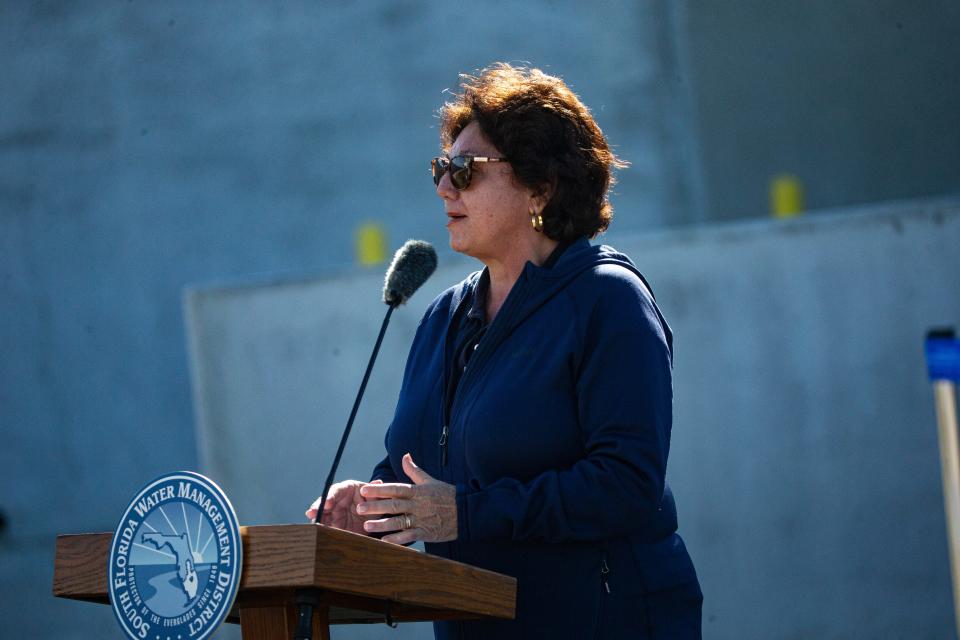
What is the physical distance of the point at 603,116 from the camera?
7.15 metres

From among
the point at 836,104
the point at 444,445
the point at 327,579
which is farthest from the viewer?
the point at 836,104

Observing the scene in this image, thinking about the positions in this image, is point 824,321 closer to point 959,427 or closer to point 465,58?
point 959,427

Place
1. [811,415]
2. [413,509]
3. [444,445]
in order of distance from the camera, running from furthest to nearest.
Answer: [811,415] < [444,445] < [413,509]

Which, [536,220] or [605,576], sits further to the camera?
[536,220]

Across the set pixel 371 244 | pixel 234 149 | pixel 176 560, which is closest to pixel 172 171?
pixel 234 149

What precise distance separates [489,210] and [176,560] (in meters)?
0.99

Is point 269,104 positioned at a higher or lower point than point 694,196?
higher

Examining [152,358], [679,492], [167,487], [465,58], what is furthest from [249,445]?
[167,487]

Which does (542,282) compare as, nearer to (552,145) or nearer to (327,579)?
(552,145)

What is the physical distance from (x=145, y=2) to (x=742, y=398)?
4.60 m

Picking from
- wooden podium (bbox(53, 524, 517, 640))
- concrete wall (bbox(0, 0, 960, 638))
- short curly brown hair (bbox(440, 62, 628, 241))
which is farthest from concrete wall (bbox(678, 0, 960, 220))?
wooden podium (bbox(53, 524, 517, 640))

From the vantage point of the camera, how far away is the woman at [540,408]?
2.02 meters

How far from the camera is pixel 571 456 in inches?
84.1

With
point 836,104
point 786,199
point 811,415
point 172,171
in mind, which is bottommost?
point 811,415
